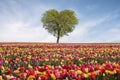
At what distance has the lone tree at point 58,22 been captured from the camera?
246 feet

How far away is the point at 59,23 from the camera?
246 ft

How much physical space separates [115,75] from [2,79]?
240 centimetres

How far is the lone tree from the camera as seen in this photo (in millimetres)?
75062

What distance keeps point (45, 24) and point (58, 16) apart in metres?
3.74

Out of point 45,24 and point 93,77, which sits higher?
point 45,24

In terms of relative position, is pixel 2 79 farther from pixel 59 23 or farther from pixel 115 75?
pixel 59 23

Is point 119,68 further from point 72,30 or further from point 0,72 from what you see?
point 72,30

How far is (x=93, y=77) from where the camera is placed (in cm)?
625

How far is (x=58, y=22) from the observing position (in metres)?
74.5

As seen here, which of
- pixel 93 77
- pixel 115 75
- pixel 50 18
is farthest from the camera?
pixel 50 18

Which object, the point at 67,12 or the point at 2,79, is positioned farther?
the point at 67,12

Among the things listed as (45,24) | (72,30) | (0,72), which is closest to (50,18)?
(45,24)

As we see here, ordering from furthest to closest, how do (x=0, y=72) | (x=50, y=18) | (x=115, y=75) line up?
(x=50, y=18), (x=0, y=72), (x=115, y=75)

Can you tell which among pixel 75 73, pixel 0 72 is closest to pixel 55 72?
pixel 75 73
